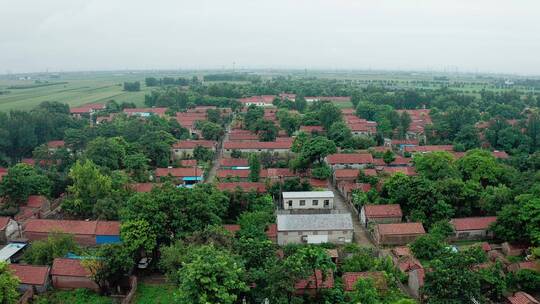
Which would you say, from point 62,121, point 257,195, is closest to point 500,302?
point 257,195

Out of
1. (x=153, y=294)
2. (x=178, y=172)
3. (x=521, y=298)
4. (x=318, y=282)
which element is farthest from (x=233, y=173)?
(x=521, y=298)

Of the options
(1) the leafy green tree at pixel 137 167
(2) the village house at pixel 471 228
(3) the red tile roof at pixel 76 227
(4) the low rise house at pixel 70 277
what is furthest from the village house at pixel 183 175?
(2) the village house at pixel 471 228

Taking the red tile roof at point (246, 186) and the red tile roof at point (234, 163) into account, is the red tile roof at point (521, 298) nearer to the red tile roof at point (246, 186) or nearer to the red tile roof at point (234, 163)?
the red tile roof at point (246, 186)

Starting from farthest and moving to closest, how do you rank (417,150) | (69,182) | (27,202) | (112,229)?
(417,150) → (69,182) → (27,202) → (112,229)

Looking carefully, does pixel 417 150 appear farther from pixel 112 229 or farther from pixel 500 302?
pixel 112 229

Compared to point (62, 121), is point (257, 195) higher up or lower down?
lower down

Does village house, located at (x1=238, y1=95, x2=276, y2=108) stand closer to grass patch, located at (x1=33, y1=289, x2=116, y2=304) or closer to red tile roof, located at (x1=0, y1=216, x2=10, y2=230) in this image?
red tile roof, located at (x1=0, y1=216, x2=10, y2=230)

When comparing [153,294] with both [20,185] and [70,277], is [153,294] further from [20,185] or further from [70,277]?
[20,185]
